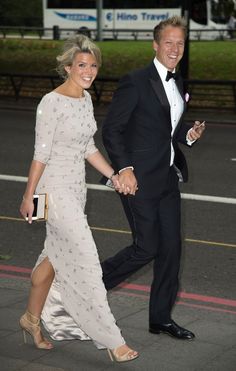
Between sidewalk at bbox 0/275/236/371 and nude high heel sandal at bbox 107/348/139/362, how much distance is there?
0.15 feet

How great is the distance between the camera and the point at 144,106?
6.49 metres

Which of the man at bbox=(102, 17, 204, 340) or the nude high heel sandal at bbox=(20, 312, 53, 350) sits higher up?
the man at bbox=(102, 17, 204, 340)

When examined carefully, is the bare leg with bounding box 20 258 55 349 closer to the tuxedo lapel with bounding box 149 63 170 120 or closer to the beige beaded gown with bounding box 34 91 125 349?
the beige beaded gown with bounding box 34 91 125 349

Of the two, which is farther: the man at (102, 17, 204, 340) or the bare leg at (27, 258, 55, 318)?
the man at (102, 17, 204, 340)

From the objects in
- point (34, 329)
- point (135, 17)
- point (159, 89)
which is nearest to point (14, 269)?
point (34, 329)

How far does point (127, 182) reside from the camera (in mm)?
6289

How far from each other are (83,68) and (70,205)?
2.81ft

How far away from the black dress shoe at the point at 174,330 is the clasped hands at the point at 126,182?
93 centimetres

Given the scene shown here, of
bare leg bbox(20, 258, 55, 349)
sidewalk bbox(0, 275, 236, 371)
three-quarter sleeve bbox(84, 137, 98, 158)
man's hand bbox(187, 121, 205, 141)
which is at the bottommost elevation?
sidewalk bbox(0, 275, 236, 371)

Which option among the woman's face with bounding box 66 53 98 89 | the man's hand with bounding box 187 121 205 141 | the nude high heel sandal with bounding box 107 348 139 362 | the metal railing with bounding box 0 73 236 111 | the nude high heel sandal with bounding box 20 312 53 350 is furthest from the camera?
the metal railing with bounding box 0 73 236 111

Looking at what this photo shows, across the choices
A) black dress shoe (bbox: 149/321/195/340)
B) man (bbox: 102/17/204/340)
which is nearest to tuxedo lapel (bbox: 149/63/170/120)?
man (bbox: 102/17/204/340)

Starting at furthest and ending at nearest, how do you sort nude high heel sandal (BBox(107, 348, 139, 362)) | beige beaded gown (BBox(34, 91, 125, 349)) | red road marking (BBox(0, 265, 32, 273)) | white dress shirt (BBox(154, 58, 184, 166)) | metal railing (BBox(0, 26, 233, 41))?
metal railing (BBox(0, 26, 233, 41))
red road marking (BBox(0, 265, 32, 273))
white dress shirt (BBox(154, 58, 184, 166))
beige beaded gown (BBox(34, 91, 125, 349))
nude high heel sandal (BBox(107, 348, 139, 362))

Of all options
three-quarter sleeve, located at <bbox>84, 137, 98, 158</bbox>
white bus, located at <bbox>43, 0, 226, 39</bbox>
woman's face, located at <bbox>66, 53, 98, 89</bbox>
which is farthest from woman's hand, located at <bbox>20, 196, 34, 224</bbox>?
white bus, located at <bbox>43, 0, 226, 39</bbox>

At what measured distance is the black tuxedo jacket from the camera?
21.2 ft
